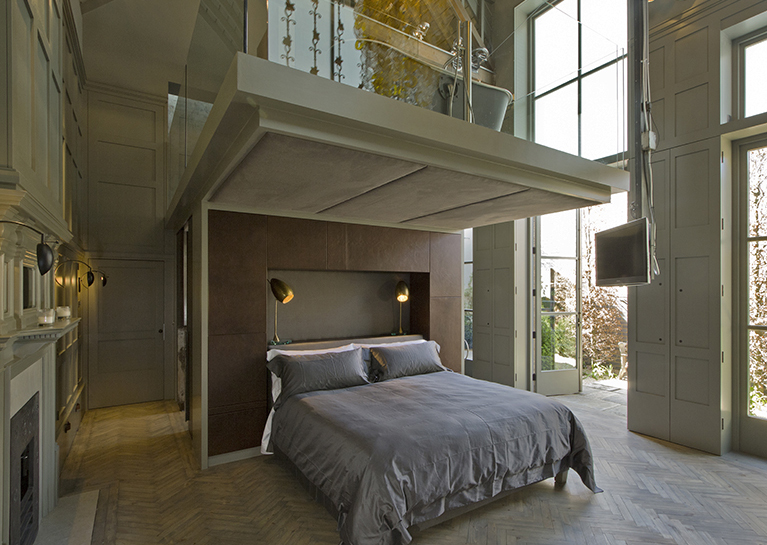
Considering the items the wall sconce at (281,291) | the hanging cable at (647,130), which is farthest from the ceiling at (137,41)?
the hanging cable at (647,130)

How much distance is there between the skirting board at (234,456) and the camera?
345cm

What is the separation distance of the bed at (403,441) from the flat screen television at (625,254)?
116 cm

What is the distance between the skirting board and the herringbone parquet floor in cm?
9

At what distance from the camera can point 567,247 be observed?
571cm

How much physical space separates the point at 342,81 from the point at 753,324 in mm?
4179

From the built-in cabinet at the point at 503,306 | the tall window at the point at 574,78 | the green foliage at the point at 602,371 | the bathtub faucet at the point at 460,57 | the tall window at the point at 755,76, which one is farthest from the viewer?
the green foliage at the point at 602,371

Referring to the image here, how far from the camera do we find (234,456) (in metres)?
3.53

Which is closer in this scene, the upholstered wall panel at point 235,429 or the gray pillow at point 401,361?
the upholstered wall panel at point 235,429

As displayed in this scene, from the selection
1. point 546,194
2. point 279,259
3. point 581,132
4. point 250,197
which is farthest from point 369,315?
point 581,132

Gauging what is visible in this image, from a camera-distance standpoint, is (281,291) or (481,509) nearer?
(481,509)

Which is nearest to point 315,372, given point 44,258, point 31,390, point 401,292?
point 401,292

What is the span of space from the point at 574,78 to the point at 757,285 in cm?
259

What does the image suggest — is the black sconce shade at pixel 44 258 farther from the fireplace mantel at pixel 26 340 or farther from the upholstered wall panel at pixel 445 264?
the upholstered wall panel at pixel 445 264

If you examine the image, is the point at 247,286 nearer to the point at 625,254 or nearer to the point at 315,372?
the point at 315,372
